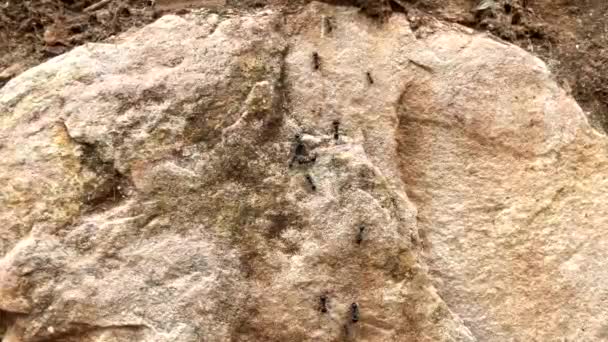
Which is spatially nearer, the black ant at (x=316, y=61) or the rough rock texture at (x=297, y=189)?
the rough rock texture at (x=297, y=189)

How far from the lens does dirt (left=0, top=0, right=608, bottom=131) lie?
2.54 metres

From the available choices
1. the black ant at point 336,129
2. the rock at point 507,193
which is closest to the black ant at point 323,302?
the rock at point 507,193

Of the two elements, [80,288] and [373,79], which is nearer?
[80,288]

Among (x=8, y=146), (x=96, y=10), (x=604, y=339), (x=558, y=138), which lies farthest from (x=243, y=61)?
(x=604, y=339)

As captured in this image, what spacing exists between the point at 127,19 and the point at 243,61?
0.40m

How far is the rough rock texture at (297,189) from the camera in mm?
2229

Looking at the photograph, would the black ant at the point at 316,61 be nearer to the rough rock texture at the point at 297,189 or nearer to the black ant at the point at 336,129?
the rough rock texture at the point at 297,189

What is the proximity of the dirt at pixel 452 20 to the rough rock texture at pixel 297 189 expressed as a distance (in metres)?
0.08

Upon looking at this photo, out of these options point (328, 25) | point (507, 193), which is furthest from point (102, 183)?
point (507, 193)

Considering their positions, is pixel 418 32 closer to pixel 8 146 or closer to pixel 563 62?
pixel 563 62

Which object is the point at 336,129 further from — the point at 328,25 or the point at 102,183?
the point at 102,183

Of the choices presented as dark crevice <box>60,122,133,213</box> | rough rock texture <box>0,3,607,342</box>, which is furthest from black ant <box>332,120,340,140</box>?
dark crevice <box>60,122,133,213</box>

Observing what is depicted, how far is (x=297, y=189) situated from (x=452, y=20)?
0.77m

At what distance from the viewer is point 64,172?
228 cm
